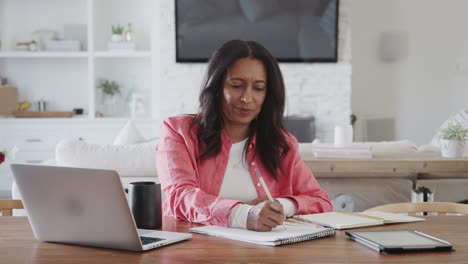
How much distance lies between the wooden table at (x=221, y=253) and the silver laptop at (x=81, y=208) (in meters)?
0.02

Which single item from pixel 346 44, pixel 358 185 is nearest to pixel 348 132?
pixel 358 185

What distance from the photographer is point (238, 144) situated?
180 cm

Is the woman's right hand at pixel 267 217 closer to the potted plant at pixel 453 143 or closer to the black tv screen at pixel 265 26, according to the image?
the potted plant at pixel 453 143

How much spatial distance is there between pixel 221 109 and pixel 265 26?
4224mm

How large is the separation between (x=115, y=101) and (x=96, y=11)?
0.88 metres

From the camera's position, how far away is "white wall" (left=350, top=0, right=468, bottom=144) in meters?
6.29

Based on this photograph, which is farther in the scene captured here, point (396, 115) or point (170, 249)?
point (396, 115)

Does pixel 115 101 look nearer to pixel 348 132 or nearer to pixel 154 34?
pixel 154 34

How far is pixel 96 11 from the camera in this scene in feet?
19.8

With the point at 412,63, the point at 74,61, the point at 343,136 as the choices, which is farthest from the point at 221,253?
the point at 412,63

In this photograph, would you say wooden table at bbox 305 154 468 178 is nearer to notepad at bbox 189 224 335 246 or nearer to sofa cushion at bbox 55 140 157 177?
sofa cushion at bbox 55 140 157 177

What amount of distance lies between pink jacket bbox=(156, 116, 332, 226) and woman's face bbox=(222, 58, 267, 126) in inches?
3.5

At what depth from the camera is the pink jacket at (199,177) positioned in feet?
5.19

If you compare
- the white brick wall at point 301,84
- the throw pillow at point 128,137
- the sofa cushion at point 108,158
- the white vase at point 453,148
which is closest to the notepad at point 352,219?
the sofa cushion at point 108,158
